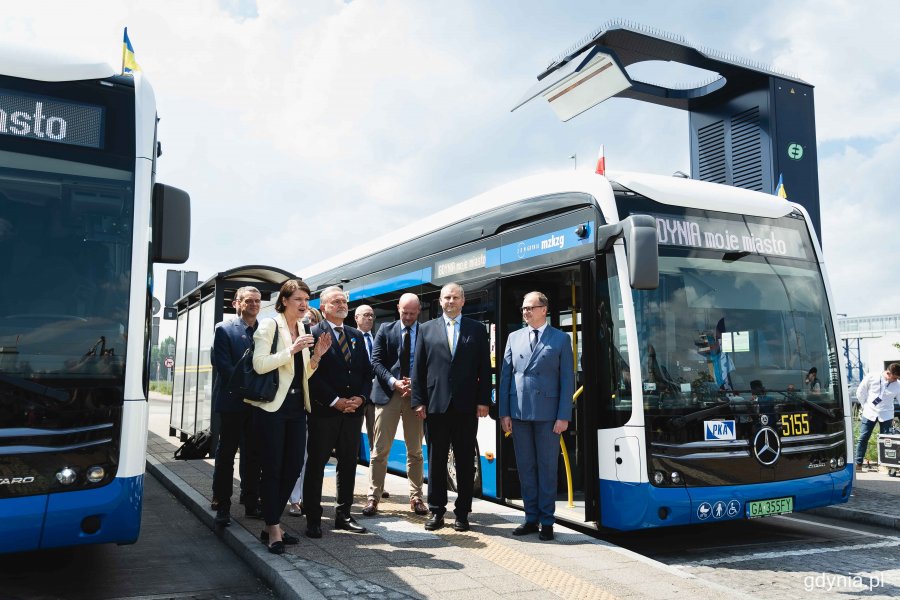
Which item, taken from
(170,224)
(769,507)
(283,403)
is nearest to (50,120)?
(170,224)

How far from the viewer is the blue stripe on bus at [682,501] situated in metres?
5.58

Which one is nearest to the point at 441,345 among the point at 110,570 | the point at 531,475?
the point at 531,475

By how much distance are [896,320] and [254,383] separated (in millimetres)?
48475

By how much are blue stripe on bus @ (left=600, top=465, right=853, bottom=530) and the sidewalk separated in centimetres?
26

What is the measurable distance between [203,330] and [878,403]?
10393 mm

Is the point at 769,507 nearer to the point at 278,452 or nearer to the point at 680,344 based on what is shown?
the point at 680,344

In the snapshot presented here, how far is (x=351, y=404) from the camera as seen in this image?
18.6ft

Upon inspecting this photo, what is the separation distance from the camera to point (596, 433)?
5902 mm

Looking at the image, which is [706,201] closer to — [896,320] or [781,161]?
[781,161]

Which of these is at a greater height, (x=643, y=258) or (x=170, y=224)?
(x=170, y=224)

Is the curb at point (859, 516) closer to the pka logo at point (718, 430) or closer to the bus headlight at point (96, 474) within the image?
the pka logo at point (718, 430)

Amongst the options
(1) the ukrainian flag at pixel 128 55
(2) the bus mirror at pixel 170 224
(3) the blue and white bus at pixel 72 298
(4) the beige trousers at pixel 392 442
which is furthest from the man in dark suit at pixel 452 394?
(1) the ukrainian flag at pixel 128 55

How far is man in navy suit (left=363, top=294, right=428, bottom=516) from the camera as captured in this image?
6.90 meters

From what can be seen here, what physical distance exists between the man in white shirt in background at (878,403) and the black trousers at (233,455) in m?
8.77
